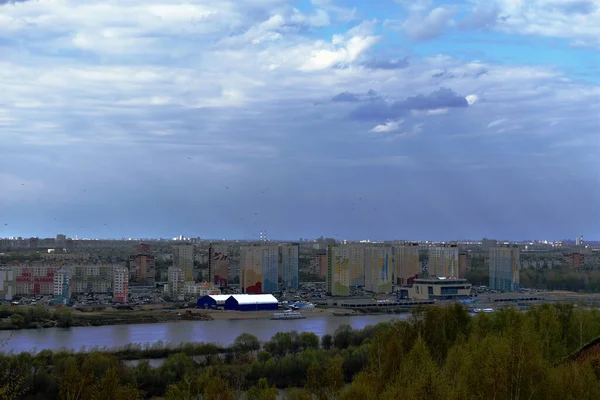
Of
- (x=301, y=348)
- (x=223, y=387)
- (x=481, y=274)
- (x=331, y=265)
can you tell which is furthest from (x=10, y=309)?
(x=481, y=274)

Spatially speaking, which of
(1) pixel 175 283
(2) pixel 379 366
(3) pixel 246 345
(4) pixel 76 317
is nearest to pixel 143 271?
(1) pixel 175 283

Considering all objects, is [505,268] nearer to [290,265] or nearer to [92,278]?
[290,265]

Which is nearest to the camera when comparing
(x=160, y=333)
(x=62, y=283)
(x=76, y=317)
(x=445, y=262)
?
(x=160, y=333)

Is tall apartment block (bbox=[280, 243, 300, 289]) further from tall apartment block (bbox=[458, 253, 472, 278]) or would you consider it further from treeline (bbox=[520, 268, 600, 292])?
treeline (bbox=[520, 268, 600, 292])

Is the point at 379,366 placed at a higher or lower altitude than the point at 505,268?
lower

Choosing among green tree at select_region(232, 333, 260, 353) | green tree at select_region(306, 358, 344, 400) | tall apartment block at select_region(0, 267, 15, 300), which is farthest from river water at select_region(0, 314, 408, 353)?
green tree at select_region(306, 358, 344, 400)

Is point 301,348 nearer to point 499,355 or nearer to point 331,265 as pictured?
point 499,355
